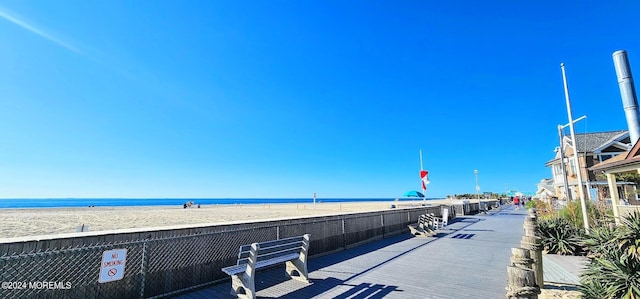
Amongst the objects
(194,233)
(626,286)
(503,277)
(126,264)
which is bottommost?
(503,277)

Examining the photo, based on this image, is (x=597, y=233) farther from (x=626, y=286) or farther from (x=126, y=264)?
(x=126, y=264)

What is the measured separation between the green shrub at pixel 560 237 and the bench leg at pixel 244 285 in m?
8.63

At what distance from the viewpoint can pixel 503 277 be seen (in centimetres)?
570

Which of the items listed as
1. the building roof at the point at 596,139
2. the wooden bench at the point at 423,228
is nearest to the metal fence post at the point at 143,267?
the wooden bench at the point at 423,228

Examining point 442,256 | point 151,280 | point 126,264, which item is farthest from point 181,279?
point 442,256

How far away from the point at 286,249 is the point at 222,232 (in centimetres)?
131

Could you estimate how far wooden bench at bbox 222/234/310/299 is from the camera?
4484 mm

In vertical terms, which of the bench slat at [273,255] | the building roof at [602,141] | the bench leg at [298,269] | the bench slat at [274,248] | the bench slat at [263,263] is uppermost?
the building roof at [602,141]

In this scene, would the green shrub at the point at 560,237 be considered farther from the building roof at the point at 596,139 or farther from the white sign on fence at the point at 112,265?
the building roof at the point at 596,139

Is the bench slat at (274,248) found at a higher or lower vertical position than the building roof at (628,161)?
lower

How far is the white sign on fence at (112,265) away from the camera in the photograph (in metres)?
4.01

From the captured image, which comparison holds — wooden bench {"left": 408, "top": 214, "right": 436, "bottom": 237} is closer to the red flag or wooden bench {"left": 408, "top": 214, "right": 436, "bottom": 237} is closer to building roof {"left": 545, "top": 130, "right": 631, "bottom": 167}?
the red flag

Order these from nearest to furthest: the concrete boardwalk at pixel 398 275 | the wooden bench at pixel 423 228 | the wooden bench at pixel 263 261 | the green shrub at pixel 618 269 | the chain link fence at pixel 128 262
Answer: the chain link fence at pixel 128 262
the green shrub at pixel 618 269
the wooden bench at pixel 263 261
the concrete boardwalk at pixel 398 275
the wooden bench at pixel 423 228

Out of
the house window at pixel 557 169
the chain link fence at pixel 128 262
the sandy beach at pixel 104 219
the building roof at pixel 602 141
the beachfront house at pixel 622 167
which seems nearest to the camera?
the chain link fence at pixel 128 262
